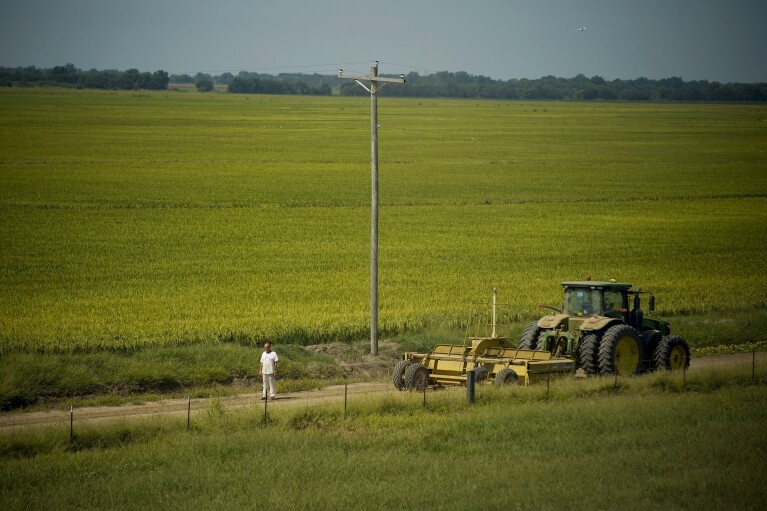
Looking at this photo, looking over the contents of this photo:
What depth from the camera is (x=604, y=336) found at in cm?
2331

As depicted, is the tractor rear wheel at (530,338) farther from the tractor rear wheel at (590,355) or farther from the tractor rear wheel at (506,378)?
the tractor rear wheel at (506,378)

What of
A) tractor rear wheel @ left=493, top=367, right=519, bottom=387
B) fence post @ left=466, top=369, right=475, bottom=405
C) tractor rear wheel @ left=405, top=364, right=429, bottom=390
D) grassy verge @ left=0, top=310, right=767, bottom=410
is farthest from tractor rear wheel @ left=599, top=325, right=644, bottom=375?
grassy verge @ left=0, top=310, right=767, bottom=410

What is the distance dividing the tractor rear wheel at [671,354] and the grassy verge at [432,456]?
5.53 feet

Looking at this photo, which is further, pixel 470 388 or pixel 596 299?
pixel 596 299

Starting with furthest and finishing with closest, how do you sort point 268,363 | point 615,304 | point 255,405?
1. point 615,304
2. point 268,363
3. point 255,405

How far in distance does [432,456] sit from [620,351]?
280 inches

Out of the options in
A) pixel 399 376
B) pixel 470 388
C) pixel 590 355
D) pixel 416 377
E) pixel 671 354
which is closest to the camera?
pixel 470 388

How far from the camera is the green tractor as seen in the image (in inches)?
919

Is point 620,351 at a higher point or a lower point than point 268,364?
higher

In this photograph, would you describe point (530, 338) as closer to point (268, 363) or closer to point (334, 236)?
point (268, 363)

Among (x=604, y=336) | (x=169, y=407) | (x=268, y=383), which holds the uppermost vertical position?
(x=604, y=336)

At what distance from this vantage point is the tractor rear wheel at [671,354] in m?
24.5

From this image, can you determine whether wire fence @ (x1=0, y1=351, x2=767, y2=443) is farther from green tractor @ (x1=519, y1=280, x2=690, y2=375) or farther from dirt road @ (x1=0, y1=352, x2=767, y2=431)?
green tractor @ (x1=519, y1=280, x2=690, y2=375)

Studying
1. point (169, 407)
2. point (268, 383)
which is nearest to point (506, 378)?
point (268, 383)
